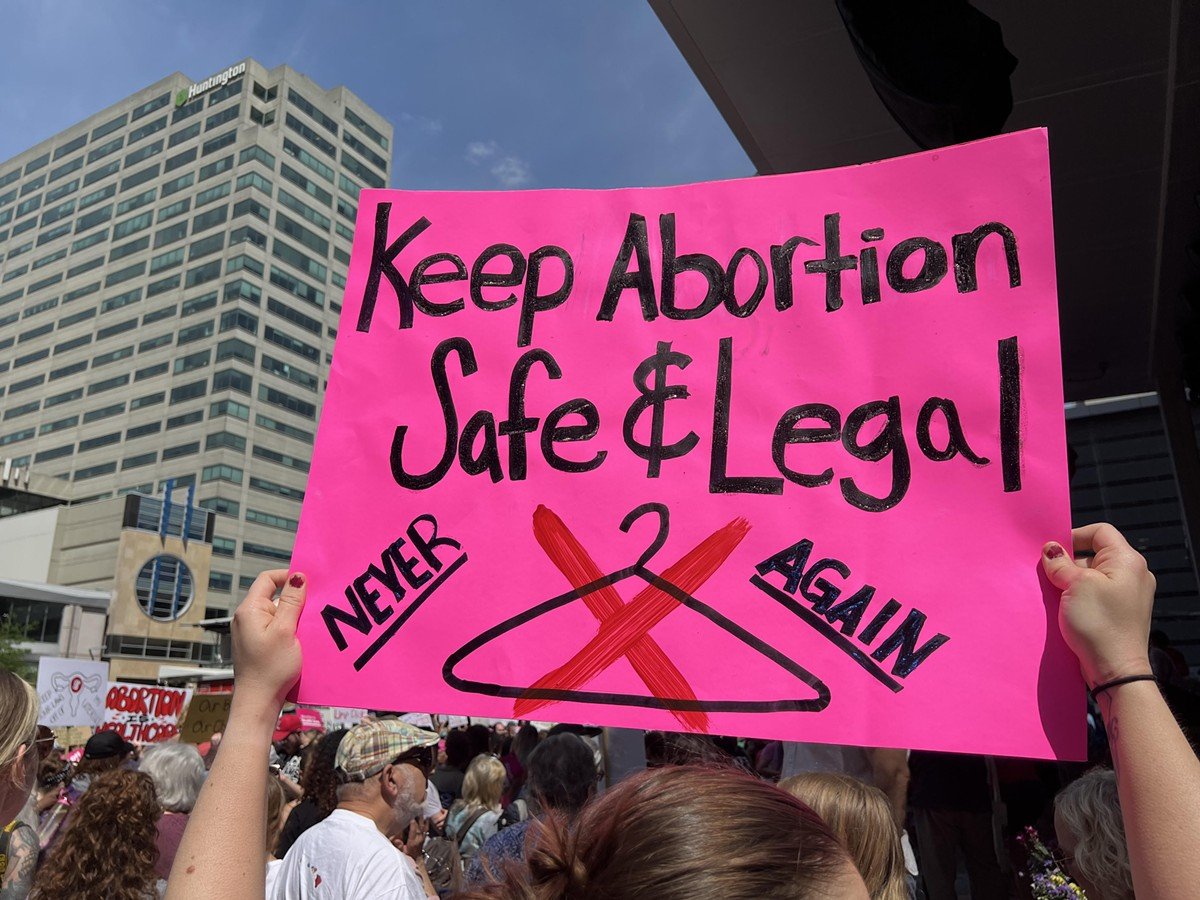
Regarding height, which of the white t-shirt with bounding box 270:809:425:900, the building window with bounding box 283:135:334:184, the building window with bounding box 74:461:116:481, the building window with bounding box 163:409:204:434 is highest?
the building window with bounding box 283:135:334:184

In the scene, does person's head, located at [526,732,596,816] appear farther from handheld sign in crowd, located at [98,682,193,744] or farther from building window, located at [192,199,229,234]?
building window, located at [192,199,229,234]

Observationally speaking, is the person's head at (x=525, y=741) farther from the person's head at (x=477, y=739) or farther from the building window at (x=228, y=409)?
the building window at (x=228, y=409)

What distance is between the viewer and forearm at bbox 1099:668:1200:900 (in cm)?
92

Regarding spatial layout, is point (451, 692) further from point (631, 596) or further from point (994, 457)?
point (994, 457)

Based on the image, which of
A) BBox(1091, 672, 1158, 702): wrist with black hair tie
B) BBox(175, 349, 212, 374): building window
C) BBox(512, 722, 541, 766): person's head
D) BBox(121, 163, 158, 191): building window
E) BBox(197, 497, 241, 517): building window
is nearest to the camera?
BBox(1091, 672, 1158, 702): wrist with black hair tie

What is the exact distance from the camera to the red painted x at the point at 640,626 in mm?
1441

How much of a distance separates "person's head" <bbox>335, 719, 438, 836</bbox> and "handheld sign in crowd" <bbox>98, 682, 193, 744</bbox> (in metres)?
12.6

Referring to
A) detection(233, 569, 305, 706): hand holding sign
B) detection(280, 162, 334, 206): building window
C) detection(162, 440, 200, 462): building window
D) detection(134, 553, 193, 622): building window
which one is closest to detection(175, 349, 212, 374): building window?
detection(162, 440, 200, 462): building window

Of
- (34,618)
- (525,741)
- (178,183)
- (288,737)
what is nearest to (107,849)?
(525,741)

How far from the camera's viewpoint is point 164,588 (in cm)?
5188

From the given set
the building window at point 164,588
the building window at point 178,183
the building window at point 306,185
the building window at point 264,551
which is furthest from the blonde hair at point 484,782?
the building window at point 178,183

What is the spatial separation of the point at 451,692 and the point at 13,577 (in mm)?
70450

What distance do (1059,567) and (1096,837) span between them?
3.25 ft

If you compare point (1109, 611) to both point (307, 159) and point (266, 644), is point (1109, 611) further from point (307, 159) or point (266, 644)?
point (307, 159)
